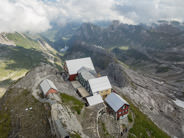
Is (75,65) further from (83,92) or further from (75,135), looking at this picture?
(75,135)

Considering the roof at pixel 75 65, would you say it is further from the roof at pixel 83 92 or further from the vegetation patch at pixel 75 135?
the vegetation patch at pixel 75 135

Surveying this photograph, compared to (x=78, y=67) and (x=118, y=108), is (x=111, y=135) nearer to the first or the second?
(x=118, y=108)

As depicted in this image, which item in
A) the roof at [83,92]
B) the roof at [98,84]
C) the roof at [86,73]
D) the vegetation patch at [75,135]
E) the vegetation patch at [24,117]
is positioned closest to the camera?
the vegetation patch at [75,135]

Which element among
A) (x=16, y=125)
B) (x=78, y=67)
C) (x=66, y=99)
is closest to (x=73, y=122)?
(x=66, y=99)

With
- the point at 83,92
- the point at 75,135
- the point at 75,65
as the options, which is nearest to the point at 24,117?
the point at 75,135

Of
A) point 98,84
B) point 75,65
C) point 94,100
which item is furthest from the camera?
point 75,65

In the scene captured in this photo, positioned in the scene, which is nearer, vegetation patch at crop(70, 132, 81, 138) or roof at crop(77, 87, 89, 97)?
vegetation patch at crop(70, 132, 81, 138)

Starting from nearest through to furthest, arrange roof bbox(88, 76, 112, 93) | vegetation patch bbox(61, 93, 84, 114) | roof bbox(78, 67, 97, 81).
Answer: vegetation patch bbox(61, 93, 84, 114), roof bbox(88, 76, 112, 93), roof bbox(78, 67, 97, 81)

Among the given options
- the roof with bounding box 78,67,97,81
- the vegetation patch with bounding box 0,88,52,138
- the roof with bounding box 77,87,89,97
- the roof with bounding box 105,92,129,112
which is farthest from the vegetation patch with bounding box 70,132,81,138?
the roof with bounding box 78,67,97,81

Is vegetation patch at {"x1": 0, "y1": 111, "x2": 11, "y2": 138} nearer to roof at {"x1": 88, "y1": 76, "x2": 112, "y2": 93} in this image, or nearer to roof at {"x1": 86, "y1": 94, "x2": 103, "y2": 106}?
roof at {"x1": 86, "y1": 94, "x2": 103, "y2": 106}

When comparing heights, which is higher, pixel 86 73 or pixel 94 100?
pixel 86 73

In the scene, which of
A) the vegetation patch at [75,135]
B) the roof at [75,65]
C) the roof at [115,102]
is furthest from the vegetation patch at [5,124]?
the roof at [75,65]

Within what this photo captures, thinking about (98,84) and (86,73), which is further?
(86,73)

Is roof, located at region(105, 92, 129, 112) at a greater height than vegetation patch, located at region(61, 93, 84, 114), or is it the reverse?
vegetation patch, located at region(61, 93, 84, 114)
